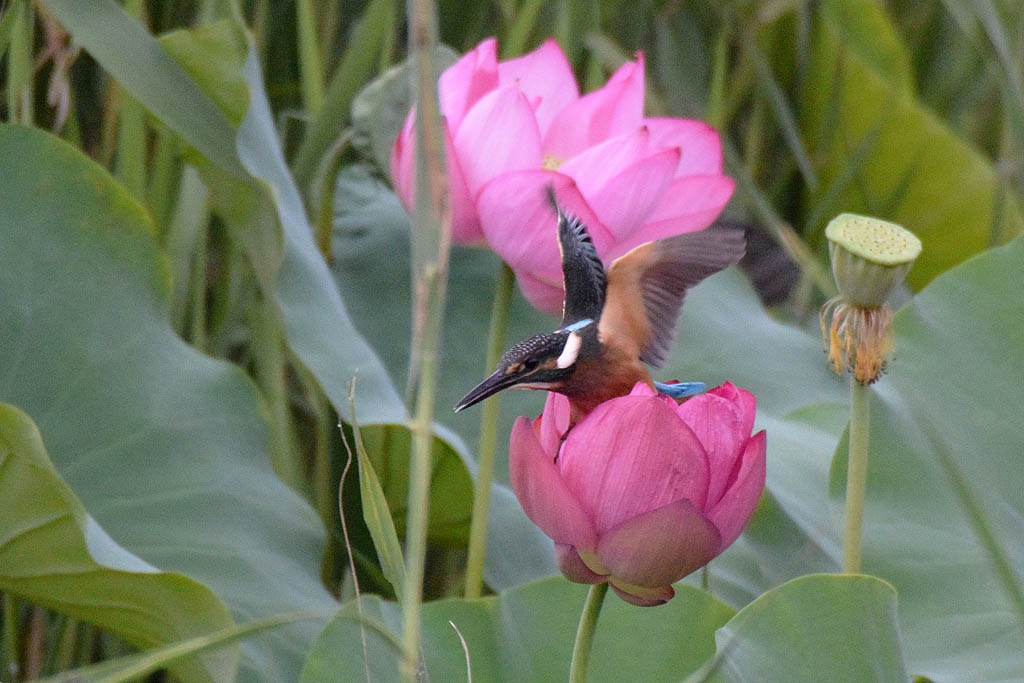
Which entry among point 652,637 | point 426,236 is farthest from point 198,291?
point 426,236

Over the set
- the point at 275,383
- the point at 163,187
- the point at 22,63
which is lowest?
the point at 275,383

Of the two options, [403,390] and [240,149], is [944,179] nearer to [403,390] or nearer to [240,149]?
[403,390]

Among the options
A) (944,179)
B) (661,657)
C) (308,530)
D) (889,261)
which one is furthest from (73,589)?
(944,179)

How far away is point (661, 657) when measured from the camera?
1.65 feet

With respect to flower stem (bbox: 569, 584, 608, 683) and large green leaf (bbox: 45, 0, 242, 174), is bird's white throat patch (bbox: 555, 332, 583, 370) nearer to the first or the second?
flower stem (bbox: 569, 584, 608, 683)

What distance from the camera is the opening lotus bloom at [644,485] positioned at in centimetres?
36

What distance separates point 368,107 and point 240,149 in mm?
139

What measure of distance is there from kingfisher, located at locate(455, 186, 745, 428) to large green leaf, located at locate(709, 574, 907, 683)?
0.09m

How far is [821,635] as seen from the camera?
420 mm

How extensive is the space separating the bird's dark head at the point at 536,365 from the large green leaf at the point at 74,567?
0.55 feet

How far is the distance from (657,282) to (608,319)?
0.04m

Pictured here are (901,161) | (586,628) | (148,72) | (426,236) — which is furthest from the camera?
(901,161)

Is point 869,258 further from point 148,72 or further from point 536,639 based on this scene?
point 148,72

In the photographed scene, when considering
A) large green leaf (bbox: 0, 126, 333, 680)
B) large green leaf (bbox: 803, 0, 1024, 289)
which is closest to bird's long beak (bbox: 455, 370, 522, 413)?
large green leaf (bbox: 0, 126, 333, 680)
